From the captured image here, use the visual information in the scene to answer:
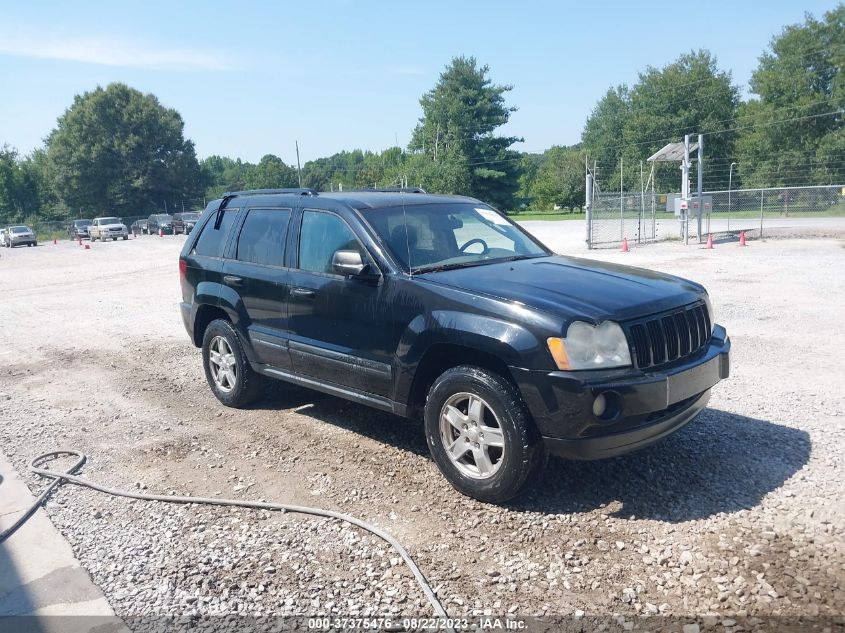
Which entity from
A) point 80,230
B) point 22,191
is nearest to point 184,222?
point 80,230

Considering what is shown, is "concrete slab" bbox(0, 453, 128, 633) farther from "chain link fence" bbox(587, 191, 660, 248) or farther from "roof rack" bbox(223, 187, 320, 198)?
"chain link fence" bbox(587, 191, 660, 248)

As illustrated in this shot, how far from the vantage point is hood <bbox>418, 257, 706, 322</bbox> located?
400 centimetres

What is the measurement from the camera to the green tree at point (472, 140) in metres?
65.6

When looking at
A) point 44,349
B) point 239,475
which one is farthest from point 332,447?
point 44,349

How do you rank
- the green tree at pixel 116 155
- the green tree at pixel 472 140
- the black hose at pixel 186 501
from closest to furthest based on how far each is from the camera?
the black hose at pixel 186 501
the green tree at pixel 472 140
the green tree at pixel 116 155

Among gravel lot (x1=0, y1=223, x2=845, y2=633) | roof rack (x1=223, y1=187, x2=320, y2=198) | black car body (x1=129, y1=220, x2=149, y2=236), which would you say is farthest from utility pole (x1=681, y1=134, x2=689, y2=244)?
black car body (x1=129, y1=220, x2=149, y2=236)

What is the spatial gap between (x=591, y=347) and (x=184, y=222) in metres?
51.3

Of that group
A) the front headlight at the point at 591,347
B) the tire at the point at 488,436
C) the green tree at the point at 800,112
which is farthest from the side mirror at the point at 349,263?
the green tree at the point at 800,112

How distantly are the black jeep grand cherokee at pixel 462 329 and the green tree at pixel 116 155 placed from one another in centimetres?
7799

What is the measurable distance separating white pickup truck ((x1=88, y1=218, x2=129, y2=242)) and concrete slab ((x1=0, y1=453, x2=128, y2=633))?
48912mm

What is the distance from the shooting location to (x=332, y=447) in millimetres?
5336

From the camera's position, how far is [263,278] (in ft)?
18.8

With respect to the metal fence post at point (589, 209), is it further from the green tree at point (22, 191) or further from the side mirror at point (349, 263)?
the green tree at point (22, 191)

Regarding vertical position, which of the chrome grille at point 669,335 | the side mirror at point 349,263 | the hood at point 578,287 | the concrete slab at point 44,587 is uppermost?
the side mirror at point 349,263
